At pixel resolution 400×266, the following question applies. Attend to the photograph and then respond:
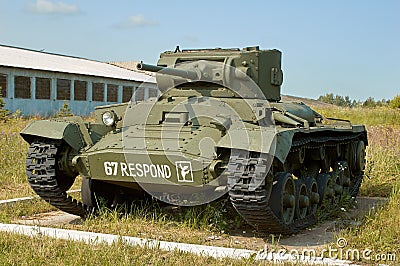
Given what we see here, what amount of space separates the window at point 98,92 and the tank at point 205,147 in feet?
69.6

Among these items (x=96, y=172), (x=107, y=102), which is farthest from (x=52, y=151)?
(x=107, y=102)

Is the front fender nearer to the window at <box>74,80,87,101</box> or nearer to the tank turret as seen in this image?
the tank turret

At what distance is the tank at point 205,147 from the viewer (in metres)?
6.73

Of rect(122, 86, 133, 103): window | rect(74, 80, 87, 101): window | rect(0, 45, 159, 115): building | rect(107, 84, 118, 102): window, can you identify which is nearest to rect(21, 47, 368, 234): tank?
rect(0, 45, 159, 115): building

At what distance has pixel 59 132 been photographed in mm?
7578

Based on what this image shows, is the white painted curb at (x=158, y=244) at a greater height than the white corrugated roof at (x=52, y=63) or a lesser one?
lesser

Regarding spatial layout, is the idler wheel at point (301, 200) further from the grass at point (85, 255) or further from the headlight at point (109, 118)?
the headlight at point (109, 118)

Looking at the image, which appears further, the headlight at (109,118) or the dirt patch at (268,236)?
the headlight at (109,118)

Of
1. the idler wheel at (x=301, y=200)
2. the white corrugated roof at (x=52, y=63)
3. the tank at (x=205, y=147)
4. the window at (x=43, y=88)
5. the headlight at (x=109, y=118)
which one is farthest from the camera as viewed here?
the window at (x=43, y=88)

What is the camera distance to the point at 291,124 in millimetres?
7816

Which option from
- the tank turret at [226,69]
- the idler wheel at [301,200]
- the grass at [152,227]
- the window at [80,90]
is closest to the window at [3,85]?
Result: the window at [80,90]

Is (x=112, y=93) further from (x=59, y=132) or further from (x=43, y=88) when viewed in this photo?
(x=59, y=132)

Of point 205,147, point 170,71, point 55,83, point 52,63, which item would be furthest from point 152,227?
point 52,63

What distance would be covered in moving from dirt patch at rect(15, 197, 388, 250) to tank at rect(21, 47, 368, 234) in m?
0.14
